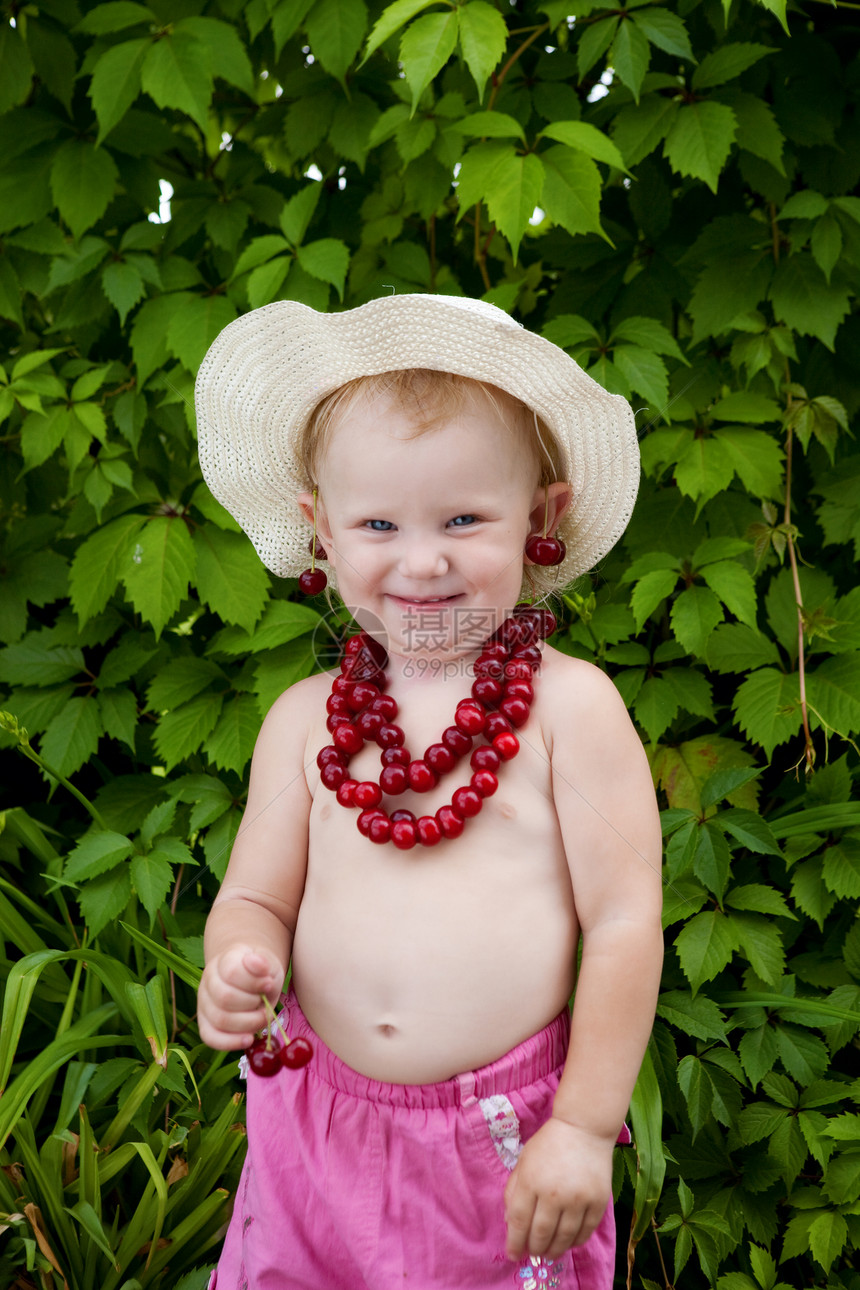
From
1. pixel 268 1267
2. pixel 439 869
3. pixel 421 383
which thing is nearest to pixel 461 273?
pixel 421 383

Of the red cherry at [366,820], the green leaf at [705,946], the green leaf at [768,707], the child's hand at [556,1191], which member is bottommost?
the green leaf at [705,946]

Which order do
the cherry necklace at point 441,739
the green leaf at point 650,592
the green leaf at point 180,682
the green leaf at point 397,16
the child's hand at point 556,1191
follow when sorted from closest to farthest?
the child's hand at point 556,1191 → the cherry necklace at point 441,739 → the green leaf at point 397,16 → the green leaf at point 650,592 → the green leaf at point 180,682

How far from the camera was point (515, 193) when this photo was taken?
150 centimetres

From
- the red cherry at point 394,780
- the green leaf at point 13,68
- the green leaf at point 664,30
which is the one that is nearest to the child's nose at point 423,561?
the red cherry at point 394,780

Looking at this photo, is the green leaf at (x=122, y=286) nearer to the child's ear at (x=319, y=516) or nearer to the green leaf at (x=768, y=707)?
the child's ear at (x=319, y=516)

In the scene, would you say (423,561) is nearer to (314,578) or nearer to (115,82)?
(314,578)

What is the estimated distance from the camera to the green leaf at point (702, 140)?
155 cm

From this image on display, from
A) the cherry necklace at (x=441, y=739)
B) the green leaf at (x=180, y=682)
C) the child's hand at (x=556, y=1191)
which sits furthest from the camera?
the green leaf at (x=180, y=682)

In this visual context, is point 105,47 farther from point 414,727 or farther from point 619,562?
point 414,727

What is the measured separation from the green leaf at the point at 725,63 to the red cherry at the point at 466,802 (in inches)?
49.1

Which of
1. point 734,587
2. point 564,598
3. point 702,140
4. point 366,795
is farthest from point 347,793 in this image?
point 702,140

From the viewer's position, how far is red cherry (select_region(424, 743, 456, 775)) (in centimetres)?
111

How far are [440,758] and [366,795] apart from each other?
0.09 meters

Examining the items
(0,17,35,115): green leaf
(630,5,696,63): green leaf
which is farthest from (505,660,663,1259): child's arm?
(0,17,35,115): green leaf
